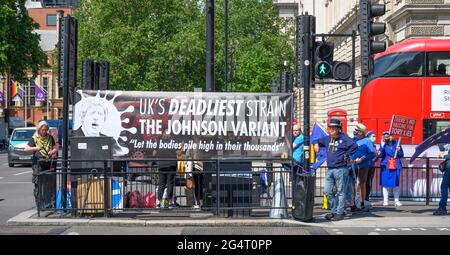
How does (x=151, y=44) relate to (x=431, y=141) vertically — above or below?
above

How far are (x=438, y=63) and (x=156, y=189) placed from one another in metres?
12.4

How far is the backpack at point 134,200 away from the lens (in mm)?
14508

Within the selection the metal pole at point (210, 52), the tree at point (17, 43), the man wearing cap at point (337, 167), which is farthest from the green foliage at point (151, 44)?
the man wearing cap at point (337, 167)

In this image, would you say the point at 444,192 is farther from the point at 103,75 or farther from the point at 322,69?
the point at 103,75

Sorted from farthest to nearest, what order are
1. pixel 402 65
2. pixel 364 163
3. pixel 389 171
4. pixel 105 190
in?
pixel 402 65 < pixel 389 171 < pixel 364 163 < pixel 105 190

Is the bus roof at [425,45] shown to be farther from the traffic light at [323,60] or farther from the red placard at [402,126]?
the traffic light at [323,60]

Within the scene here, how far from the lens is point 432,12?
32.5m

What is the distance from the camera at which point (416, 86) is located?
80.0 feet

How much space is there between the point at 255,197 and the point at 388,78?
11.8 m

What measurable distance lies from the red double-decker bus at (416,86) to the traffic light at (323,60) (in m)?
10.0

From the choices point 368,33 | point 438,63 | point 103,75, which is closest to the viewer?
point 368,33

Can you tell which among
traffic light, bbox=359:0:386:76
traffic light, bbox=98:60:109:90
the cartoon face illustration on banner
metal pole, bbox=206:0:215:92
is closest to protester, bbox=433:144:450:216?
traffic light, bbox=359:0:386:76

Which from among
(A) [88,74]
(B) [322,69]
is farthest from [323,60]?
(A) [88,74]
